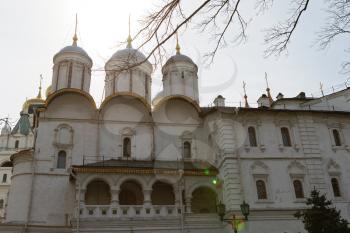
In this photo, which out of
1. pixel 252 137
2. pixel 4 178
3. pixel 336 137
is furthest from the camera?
pixel 4 178

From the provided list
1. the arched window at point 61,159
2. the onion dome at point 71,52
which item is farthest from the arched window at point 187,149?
the onion dome at point 71,52

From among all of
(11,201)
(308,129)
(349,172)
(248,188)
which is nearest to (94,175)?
(11,201)

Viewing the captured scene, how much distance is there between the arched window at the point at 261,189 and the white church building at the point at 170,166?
45 mm

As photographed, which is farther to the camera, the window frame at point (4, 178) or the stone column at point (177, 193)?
the window frame at point (4, 178)

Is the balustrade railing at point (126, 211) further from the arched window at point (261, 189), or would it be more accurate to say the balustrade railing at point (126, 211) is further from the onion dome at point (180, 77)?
the onion dome at point (180, 77)

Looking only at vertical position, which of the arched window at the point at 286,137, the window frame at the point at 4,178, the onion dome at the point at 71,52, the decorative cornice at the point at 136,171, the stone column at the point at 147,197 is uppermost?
the onion dome at the point at 71,52

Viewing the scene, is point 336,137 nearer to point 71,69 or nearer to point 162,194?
point 162,194

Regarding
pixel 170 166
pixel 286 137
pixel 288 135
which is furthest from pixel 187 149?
pixel 288 135

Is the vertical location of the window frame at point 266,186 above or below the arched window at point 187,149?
below

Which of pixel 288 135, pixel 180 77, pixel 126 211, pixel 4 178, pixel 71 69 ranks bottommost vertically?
pixel 126 211

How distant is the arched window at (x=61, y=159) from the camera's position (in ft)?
63.4

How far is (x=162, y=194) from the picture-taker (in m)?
19.3

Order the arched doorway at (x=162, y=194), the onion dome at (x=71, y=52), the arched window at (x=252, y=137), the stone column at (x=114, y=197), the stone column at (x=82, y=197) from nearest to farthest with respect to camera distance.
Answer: the stone column at (x=82, y=197) < the stone column at (x=114, y=197) < the arched window at (x=252, y=137) < the arched doorway at (x=162, y=194) < the onion dome at (x=71, y=52)

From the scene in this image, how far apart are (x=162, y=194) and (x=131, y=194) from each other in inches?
59.4
